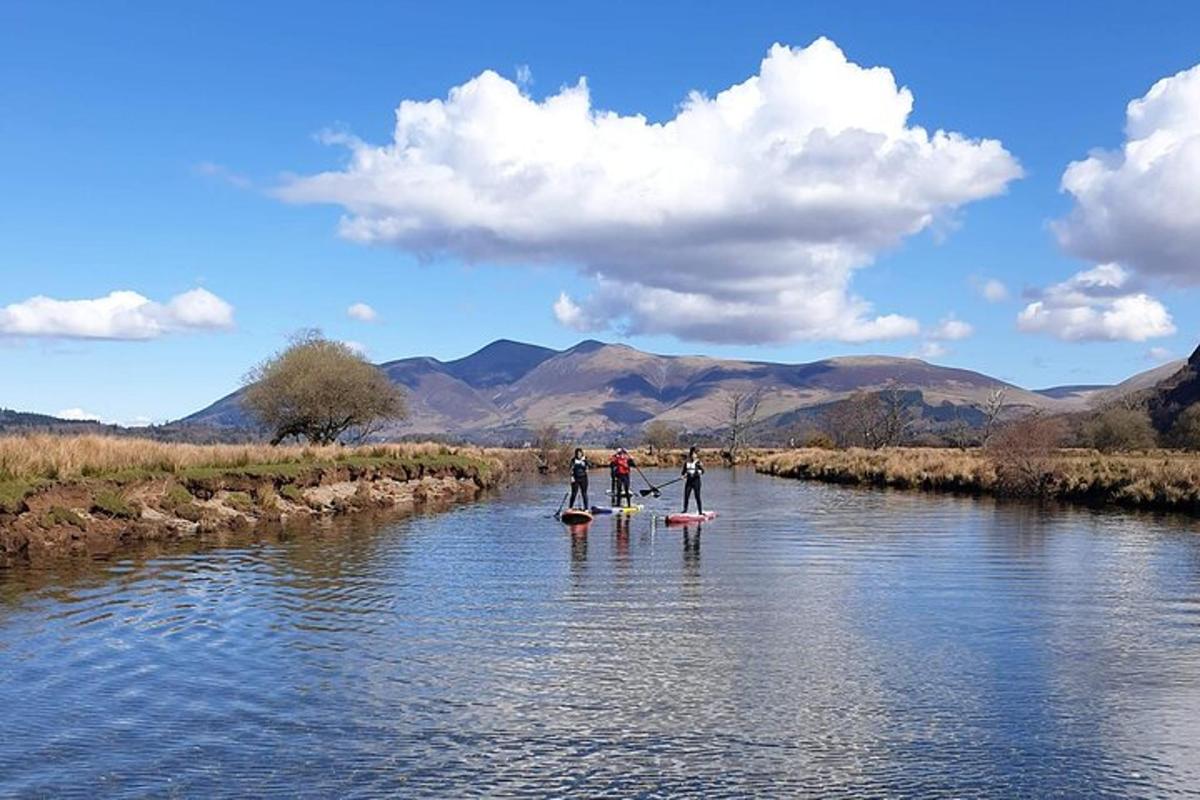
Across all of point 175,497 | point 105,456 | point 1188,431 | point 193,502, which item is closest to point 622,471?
point 193,502

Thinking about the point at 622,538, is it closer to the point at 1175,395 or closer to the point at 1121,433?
the point at 1121,433

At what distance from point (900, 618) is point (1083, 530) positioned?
21380mm

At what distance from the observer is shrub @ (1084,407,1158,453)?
9288 centimetres

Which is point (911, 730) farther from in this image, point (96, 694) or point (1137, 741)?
point (96, 694)

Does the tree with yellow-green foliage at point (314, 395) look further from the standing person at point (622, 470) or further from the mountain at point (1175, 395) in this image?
the mountain at point (1175, 395)

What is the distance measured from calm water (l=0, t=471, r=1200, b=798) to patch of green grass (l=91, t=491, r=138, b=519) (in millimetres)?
4308

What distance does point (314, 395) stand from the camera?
7244cm

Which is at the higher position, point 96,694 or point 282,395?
point 282,395

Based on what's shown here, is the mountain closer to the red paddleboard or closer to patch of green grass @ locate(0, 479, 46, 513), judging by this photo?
the red paddleboard

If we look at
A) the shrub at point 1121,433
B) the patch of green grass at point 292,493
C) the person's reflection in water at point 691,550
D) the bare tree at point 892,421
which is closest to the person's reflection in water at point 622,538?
the person's reflection in water at point 691,550

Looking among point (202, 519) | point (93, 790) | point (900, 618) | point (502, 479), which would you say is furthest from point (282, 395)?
point (93, 790)

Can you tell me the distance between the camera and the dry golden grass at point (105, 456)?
2986 cm

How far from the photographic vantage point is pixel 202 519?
111 feet

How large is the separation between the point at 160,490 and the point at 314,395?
130 ft
